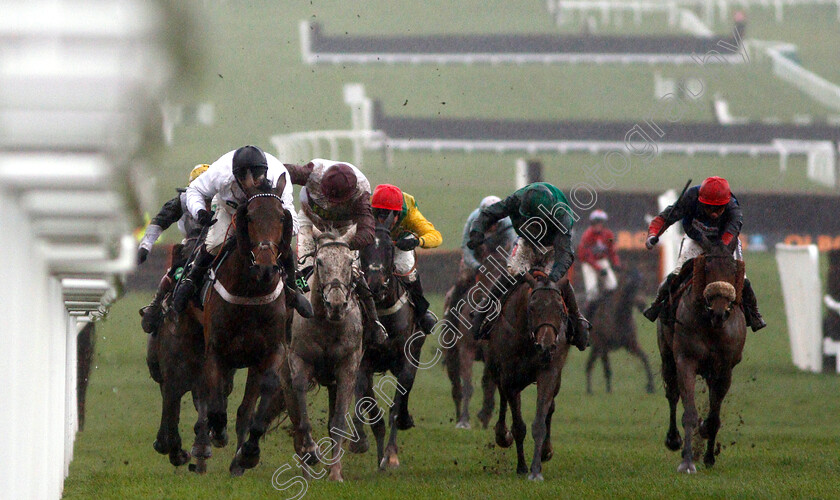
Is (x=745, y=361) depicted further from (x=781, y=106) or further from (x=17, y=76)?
(x=781, y=106)

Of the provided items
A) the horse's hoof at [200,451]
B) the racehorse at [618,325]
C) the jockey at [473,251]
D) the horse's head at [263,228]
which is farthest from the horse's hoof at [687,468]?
the racehorse at [618,325]

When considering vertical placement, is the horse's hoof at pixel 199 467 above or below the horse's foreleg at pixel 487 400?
above

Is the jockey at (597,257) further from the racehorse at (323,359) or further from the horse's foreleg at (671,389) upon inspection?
the racehorse at (323,359)

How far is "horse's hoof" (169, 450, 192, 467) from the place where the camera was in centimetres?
739

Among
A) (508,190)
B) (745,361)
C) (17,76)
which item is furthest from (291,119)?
(17,76)

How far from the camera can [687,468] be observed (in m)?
7.40

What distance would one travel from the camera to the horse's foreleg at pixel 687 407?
7.43m

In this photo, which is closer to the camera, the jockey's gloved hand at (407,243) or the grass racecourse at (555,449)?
the grass racecourse at (555,449)

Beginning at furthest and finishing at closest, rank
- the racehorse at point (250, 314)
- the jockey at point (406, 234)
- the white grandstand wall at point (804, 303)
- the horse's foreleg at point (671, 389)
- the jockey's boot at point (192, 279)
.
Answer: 1. the white grandstand wall at point (804, 303)
2. the horse's foreleg at point (671, 389)
3. the jockey at point (406, 234)
4. the jockey's boot at point (192, 279)
5. the racehorse at point (250, 314)

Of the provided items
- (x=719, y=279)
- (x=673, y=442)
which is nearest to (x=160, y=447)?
(x=673, y=442)

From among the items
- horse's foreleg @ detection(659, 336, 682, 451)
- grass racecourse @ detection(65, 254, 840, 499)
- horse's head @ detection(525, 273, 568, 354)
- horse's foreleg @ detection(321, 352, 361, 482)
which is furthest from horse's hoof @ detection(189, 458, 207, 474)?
horse's foreleg @ detection(659, 336, 682, 451)

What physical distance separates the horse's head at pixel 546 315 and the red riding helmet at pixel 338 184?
1246mm

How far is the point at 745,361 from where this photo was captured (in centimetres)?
1514

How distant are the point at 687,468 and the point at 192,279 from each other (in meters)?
3.16
